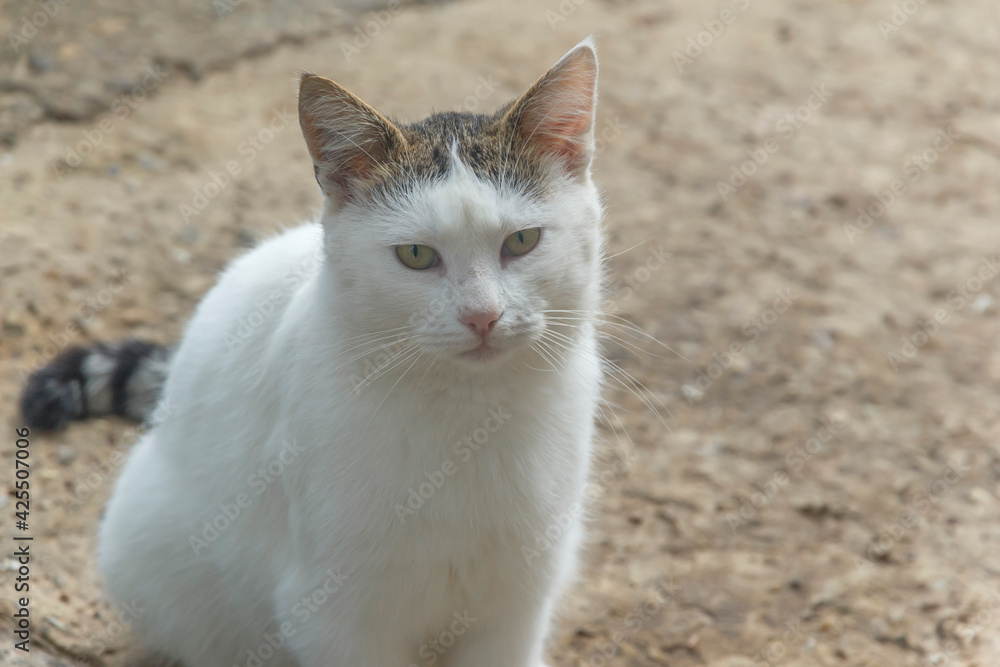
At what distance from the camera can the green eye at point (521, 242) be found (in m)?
2.55

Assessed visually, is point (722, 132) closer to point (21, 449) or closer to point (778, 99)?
point (778, 99)

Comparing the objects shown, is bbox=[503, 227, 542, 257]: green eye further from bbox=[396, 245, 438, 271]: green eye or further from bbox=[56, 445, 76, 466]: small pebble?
bbox=[56, 445, 76, 466]: small pebble

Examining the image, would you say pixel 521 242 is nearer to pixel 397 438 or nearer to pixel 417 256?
Answer: pixel 417 256

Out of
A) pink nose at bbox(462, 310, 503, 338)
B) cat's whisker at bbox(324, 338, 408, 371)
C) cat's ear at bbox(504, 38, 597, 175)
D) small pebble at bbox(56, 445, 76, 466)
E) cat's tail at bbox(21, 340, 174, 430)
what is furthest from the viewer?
small pebble at bbox(56, 445, 76, 466)

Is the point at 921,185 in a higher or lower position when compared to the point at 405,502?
lower

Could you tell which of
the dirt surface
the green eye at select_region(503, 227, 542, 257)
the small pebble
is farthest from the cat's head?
the small pebble

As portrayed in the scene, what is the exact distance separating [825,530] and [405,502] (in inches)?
92.2

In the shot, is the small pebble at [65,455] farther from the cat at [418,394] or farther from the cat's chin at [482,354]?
the cat's chin at [482,354]

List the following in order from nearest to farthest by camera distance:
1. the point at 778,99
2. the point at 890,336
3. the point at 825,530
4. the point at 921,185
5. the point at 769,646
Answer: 1. the point at 769,646
2. the point at 825,530
3. the point at 890,336
4. the point at 921,185
5. the point at 778,99

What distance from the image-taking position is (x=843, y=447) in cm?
449

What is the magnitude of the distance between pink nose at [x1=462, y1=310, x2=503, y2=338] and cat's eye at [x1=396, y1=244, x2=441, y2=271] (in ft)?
0.77

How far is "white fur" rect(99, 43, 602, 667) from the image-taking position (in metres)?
2.51

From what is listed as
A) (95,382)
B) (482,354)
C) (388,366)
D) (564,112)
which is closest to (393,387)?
(388,366)

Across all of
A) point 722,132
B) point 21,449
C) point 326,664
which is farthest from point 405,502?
point 722,132
